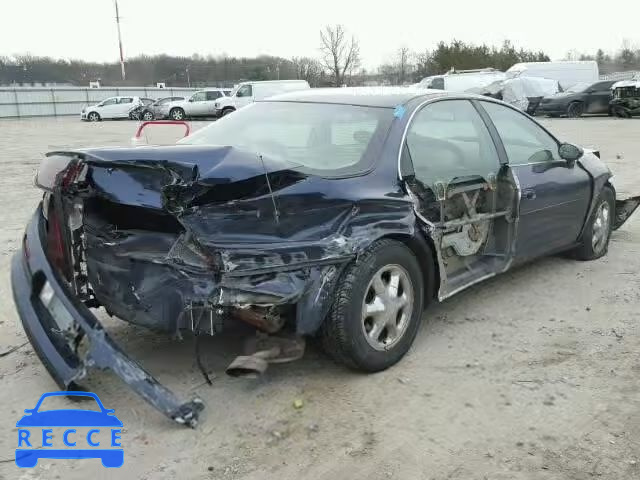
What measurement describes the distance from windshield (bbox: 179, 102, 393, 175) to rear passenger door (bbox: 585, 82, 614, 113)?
80.2ft

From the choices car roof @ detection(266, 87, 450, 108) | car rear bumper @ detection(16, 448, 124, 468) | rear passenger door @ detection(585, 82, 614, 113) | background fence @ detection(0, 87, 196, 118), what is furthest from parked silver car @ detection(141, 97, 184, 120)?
car rear bumper @ detection(16, 448, 124, 468)

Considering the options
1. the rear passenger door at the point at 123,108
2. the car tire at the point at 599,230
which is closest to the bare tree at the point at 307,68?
the rear passenger door at the point at 123,108

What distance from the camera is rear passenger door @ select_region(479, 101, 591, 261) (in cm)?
455

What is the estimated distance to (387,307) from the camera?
347 centimetres

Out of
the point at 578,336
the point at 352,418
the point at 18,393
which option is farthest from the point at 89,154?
the point at 578,336

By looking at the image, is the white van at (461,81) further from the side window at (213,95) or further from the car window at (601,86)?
the side window at (213,95)

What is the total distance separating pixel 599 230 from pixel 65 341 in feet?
15.0

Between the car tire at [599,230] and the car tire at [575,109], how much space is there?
859 inches

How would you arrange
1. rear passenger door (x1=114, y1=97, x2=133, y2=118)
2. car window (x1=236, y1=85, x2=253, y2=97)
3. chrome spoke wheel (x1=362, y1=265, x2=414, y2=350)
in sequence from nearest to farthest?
chrome spoke wheel (x1=362, y1=265, x2=414, y2=350)
car window (x1=236, y1=85, x2=253, y2=97)
rear passenger door (x1=114, y1=97, x2=133, y2=118)

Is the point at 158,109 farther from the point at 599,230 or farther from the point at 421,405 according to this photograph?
the point at 421,405

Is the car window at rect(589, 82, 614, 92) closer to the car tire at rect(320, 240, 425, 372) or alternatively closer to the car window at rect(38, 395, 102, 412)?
the car tire at rect(320, 240, 425, 372)

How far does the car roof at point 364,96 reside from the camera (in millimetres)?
4031

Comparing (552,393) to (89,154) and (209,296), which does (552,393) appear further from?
(89,154)

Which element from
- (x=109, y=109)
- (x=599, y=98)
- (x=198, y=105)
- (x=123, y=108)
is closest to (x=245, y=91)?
(x=198, y=105)
